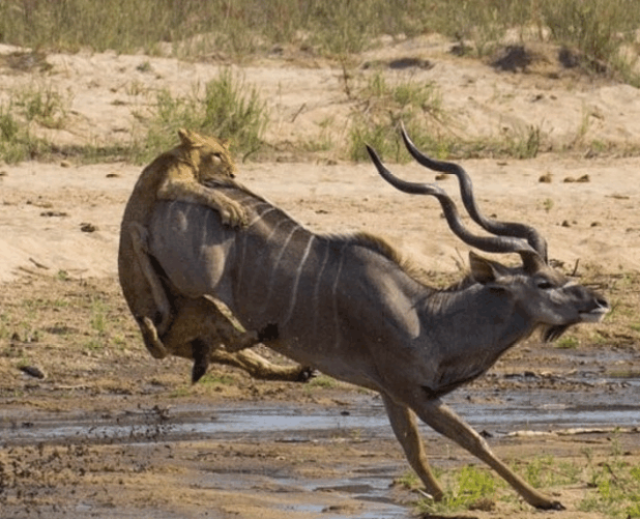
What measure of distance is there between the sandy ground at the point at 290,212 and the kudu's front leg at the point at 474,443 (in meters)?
0.09

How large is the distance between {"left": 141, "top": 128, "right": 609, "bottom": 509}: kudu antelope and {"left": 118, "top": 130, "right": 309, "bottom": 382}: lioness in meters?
0.05

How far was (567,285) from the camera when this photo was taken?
754 cm

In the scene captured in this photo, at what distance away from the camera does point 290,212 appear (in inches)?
518

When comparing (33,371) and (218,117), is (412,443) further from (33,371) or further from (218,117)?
(218,117)

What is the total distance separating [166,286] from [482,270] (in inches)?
45.6

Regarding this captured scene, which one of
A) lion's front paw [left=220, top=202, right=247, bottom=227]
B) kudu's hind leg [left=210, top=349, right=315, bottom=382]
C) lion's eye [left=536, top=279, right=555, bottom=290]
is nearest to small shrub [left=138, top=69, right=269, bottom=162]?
kudu's hind leg [left=210, top=349, right=315, bottom=382]

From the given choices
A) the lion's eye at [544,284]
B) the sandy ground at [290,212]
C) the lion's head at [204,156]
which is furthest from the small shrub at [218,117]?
the lion's eye at [544,284]

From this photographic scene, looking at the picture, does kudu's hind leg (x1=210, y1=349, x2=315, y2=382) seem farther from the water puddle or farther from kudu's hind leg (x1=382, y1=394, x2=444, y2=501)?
the water puddle

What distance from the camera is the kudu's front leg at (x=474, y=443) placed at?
7.44 metres

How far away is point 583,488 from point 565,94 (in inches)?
386

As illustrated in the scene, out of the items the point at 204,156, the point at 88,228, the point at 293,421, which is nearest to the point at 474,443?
the point at 204,156

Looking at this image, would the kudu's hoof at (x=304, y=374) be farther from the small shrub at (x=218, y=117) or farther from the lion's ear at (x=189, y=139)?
the small shrub at (x=218, y=117)

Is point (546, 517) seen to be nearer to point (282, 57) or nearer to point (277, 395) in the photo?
point (277, 395)

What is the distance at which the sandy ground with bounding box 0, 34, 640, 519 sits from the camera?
311 inches
